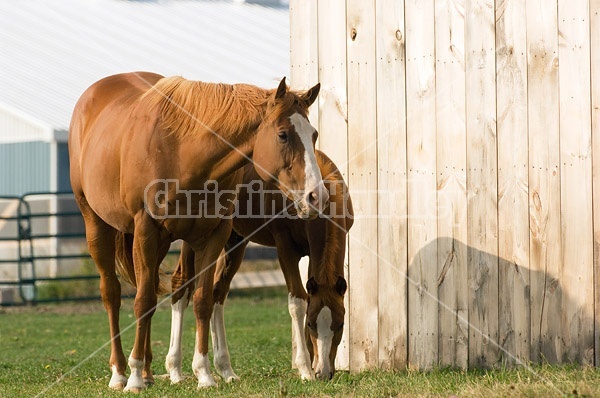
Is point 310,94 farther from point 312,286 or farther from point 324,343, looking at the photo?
point 324,343

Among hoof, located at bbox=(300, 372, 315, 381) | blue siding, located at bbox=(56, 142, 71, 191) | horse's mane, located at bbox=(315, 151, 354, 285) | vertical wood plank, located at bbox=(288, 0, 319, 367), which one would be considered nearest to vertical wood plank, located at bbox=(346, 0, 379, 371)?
horse's mane, located at bbox=(315, 151, 354, 285)

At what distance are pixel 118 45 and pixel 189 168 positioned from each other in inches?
750

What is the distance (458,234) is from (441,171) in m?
0.48

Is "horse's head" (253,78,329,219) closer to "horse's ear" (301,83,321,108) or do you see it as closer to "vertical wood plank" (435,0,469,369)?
"horse's ear" (301,83,321,108)

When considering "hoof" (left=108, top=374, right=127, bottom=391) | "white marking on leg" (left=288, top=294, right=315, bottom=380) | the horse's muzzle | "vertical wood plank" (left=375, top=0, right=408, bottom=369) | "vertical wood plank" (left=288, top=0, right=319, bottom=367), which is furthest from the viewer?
"vertical wood plank" (left=288, top=0, right=319, bottom=367)

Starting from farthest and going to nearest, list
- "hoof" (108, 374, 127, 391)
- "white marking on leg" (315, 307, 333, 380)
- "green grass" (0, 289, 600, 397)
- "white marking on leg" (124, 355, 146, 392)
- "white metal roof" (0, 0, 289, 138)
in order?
"white metal roof" (0, 0, 289, 138)
"hoof" (108, 374, 127, 391)
"white marking on leg" (124, 355, 146, 392)
"white marking on leg" (315, 307, 333, 380)
"green grass" (0, 289, 600, 397)

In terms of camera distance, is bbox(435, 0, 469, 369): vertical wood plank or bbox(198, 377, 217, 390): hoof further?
bbox(435, 0, 469, 369): vertical wood plank

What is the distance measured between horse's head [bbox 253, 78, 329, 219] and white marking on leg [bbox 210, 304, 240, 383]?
5.63ft

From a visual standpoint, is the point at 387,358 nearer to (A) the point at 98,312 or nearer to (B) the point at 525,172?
(B) the point at 525,172

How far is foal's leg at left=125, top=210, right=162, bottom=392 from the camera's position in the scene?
5.94m

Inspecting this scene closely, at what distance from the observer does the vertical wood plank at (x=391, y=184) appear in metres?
6.79

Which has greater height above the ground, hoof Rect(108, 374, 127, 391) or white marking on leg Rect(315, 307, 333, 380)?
white marking on leg Rect(315, 307, 333, 380)

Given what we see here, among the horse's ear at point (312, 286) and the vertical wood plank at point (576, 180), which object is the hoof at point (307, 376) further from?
the vertical wood plank at point (576, 180)

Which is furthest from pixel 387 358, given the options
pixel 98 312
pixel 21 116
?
pixel 21 116
